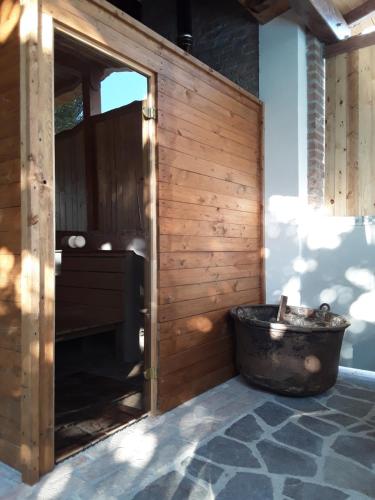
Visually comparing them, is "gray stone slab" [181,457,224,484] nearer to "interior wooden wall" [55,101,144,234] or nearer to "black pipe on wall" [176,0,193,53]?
"interior wooden wall" [55,101,144,234]

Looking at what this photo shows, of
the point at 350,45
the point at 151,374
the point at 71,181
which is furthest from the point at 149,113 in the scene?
the point at 71,181

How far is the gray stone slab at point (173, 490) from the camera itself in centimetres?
181

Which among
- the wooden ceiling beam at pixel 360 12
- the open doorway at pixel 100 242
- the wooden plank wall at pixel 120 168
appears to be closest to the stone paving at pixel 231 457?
the open doorway at pixel 100 242

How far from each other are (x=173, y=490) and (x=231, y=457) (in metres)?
0.43

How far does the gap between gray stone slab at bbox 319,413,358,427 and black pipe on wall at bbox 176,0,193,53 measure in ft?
11.2

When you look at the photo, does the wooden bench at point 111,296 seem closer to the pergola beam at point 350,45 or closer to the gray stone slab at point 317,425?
the gray stone slab at point 317,425

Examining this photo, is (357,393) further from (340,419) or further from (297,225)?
(297,225)

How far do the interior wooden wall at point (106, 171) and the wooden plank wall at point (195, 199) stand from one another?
51.2 inches

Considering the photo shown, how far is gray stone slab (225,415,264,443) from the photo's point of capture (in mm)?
2393

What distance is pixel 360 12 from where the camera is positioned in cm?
367

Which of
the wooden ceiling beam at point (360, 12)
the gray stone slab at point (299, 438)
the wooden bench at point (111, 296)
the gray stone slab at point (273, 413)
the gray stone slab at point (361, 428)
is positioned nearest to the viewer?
the gray stone slab at point (299, 438)

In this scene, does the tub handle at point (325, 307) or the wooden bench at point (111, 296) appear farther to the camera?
the wooden bench at point (111, 296)

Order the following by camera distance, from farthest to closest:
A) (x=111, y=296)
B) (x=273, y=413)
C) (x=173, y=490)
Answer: (x=111, y=296) < (x=273, y=413) < (x=173, y=490)

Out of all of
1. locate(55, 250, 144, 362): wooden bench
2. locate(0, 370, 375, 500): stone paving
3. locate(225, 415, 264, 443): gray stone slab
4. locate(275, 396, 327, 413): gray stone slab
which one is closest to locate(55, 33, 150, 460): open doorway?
locate(55, 250, 144, 362): wooden bench
